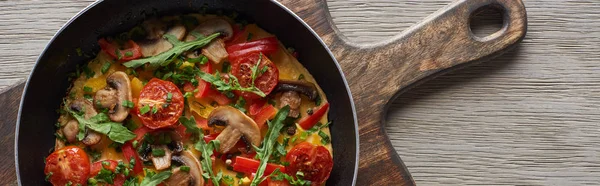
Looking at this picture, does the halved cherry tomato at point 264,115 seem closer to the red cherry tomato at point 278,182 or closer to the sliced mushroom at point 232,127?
the sliced mushroom at point 232,127

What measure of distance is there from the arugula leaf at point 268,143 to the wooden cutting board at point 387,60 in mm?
587

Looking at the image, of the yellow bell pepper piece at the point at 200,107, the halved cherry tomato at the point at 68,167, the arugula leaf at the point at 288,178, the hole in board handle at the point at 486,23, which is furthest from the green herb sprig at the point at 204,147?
the hole in board handle at the point at 486,23

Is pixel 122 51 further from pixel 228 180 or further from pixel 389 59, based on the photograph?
pixel 389 59

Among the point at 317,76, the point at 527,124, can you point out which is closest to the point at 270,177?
the point at 317,76

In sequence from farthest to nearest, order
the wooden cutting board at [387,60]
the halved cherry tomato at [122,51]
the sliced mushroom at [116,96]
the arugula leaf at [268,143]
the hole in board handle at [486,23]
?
the hole in board handle at [486,23]
the wooden cutting board at [387,60]
the halved cherry tomato at [122,51]
the sliced mushroom at [116,96]
the arugula leaf at [268,143]

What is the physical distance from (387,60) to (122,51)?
184 cm

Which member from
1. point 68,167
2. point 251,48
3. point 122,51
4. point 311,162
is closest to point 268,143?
point 311,162

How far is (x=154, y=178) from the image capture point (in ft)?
12.9

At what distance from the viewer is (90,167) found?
4.00 metres

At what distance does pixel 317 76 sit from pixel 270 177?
81 centimetres

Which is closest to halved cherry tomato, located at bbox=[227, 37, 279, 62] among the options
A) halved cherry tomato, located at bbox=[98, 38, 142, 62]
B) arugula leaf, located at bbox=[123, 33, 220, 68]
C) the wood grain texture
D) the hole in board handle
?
arugula leaf, located at bbox=[123, 33, 220, 68]

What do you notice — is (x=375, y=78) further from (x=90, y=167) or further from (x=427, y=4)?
(x=90, y=167)

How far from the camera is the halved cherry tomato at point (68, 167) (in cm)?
392

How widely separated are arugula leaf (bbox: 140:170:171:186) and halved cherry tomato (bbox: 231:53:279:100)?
72cm
